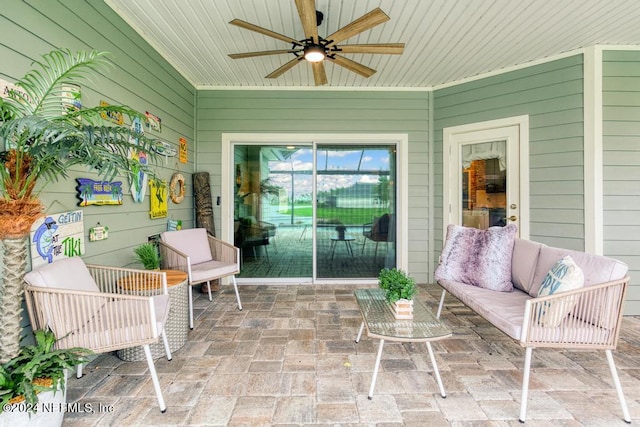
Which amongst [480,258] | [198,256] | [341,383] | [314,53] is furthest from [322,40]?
[198,256]

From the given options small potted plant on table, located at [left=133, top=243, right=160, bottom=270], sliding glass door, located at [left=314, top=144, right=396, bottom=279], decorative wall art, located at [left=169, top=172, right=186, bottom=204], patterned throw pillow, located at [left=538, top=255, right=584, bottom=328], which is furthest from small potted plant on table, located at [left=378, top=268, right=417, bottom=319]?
decorative wall art, located at [left=169, top=172, right=186, bottom=204]

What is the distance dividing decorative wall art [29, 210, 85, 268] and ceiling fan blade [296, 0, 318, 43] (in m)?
2.03

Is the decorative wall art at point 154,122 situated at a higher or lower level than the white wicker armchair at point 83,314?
higher

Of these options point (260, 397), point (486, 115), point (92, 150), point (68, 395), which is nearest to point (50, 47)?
point (92, 150)

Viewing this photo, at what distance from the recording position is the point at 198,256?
11.6 ft

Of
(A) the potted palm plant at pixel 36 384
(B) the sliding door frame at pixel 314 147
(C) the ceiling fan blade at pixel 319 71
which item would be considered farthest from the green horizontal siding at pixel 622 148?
(A) the potted palm plant at pixel 36 384

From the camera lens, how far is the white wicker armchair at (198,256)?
3.00 meters

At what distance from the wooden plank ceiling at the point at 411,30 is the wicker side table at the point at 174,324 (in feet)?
7.58

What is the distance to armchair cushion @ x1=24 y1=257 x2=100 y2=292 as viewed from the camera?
64.8 inches

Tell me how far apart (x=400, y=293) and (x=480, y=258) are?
Answer: 1073mm

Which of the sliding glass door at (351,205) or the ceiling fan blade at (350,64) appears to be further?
the sliding glass door at (351,205)

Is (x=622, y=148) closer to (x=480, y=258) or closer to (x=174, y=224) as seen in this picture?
(x=480, y=258)

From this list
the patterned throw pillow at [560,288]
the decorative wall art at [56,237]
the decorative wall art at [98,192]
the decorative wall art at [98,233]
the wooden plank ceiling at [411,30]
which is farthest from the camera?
the wooden plank ceiling at [411,30]

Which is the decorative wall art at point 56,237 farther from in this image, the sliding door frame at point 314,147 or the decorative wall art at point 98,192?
the sliding door frame at point 314,147
